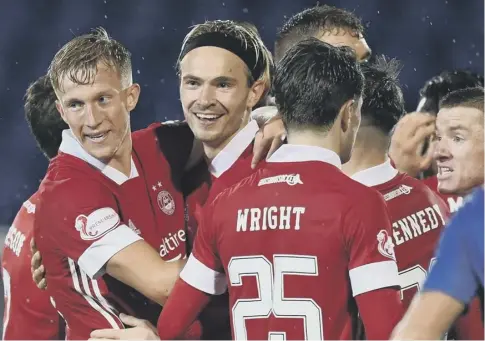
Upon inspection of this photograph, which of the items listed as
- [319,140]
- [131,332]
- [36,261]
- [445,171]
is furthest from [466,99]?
[36,261]

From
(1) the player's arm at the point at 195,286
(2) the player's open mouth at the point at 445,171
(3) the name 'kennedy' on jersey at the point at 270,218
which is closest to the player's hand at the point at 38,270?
(1) the player's arm at the point at 195,286

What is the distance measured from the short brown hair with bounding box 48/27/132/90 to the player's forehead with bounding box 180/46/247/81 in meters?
0.18

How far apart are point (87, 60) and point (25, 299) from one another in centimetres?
103

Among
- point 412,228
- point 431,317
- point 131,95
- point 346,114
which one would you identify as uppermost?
point 131,95

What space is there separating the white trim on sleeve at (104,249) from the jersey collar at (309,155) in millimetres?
493

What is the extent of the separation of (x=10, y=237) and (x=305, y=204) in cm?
144

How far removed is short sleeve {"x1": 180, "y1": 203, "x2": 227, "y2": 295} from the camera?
87.2 inches

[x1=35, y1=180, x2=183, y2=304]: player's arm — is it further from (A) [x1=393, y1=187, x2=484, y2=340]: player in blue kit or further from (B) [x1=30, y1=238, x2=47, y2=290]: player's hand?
(A) [x1=393, y1=187, x2=484, y2=340]: player in blue kit

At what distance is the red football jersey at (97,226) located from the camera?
2438mm

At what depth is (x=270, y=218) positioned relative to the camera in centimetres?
210

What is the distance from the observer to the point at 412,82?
524 centimetres

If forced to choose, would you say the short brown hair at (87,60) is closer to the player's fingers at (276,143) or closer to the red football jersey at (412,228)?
the player's fingers at (276,143)

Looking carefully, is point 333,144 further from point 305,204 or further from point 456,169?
point 456,169

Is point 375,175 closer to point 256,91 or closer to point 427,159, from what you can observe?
point 256,91
